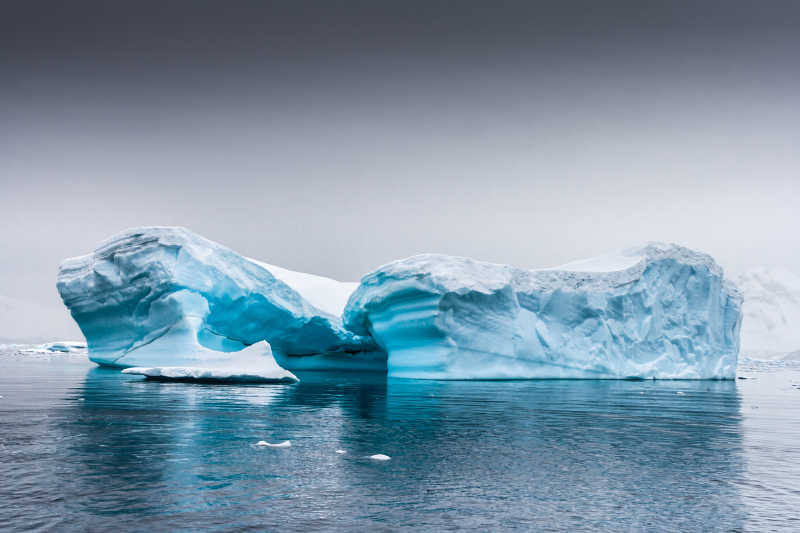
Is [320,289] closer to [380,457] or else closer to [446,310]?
[446,310]

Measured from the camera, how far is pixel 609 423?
980 centimetres

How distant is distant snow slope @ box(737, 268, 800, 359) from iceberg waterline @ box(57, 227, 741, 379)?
2936 inches

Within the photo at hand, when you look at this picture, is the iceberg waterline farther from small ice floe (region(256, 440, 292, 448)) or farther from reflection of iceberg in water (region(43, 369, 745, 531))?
small ice floe (region(256, 440, 292, 448))

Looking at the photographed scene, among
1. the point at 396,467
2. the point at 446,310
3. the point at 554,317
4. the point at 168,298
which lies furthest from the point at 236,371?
the point at 554,317

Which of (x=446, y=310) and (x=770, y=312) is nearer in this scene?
(x=446, y=310)

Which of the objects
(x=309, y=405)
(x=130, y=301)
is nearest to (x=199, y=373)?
(x=309, y=405)

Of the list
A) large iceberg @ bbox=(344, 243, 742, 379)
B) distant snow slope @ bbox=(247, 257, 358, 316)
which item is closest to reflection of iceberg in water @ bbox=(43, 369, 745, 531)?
large iceberg @ bbox=(344, 243, 742, 379)

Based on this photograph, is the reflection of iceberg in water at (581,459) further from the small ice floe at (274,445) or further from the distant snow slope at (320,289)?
the distant snow slope at (320,289)

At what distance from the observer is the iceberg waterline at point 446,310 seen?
22.0 metres

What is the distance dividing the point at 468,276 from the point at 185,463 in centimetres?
1658

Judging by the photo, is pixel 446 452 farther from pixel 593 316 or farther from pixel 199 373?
pixel 593 316

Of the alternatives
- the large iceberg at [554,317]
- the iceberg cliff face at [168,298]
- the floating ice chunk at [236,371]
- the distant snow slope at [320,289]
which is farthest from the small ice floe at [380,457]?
the distant snow slope at [320,289]

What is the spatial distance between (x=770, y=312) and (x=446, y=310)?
4342 inches

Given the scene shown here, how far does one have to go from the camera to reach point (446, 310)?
21.7 m
